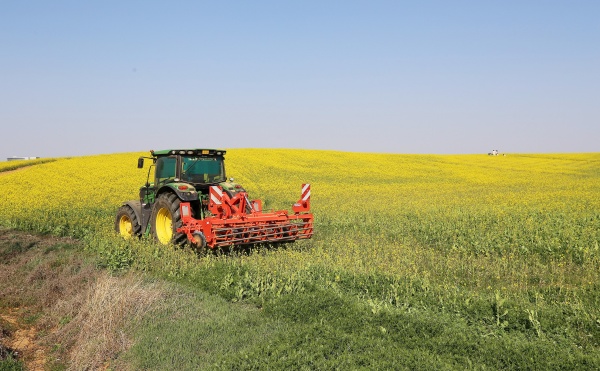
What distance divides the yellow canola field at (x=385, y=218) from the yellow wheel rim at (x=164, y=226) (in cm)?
144

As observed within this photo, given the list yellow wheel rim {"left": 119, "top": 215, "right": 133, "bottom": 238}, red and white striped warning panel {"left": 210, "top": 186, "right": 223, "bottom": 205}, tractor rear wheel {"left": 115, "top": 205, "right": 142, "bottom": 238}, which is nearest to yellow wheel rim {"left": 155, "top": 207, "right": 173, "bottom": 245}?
tractor rear wheel {"left": 115, "top": 205, "right": 142, "bottom": 238}

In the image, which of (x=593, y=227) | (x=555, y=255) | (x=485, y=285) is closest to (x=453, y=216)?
(x=593, y=227)

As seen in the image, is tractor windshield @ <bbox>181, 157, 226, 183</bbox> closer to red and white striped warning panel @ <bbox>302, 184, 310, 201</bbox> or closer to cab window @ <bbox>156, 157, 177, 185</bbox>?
cab window @ <bbox>156, 157, 177, 185</bbox>

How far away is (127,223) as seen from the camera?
488 inches

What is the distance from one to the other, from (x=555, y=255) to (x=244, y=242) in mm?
6434

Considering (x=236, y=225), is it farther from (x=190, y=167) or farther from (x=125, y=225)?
(x=125, y=225)

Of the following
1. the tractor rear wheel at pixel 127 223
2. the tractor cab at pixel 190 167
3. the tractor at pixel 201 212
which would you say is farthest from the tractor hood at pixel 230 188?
the tractor rear wheel at pixel 127 223

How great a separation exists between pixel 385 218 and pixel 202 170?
6287mm

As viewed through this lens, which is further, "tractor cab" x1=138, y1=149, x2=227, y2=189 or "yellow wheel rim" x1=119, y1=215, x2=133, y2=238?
"yellow wheel rim" x1=119, y1=215, x2=133, y2=238

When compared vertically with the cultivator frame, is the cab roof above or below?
above

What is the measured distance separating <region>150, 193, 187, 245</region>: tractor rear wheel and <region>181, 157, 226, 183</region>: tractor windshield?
70cm

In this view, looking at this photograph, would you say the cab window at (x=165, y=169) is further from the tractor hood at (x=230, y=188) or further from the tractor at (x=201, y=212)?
the tractor hood at (x=230, y=188)

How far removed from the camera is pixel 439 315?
19.0 ft

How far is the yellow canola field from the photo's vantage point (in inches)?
338
